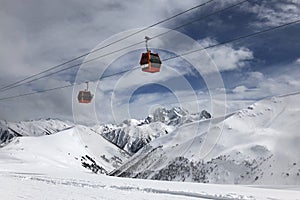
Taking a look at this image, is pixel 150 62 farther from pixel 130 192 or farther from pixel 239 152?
pixel 239 152

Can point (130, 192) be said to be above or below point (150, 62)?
below

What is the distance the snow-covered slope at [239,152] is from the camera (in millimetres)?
43969

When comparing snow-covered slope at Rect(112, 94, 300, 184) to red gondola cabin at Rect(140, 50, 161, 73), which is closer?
red gondola cabin at Rect(140, 50, 161, 73)

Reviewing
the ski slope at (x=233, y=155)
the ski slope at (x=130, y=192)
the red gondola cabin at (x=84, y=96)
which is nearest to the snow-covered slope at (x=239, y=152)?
the ski slope at (x=233, y=155)

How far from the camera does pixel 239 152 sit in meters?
49.8

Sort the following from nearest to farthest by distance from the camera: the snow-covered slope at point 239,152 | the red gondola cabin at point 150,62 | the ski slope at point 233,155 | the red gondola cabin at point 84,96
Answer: the red gondola cabin at point 150,62 < the red gondola cabin at point 84,96 < the ski slope at point 233,155 < the snow-covered slope at point 239,152

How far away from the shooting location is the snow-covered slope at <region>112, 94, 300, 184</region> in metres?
44.0

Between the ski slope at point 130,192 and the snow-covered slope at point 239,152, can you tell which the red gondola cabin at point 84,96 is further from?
the snow-covered slope at point 239,152

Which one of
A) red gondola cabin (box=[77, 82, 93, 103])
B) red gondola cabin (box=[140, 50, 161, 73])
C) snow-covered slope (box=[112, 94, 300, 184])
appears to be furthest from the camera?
snow-covered slope (box=[112, 94, 300, 184])

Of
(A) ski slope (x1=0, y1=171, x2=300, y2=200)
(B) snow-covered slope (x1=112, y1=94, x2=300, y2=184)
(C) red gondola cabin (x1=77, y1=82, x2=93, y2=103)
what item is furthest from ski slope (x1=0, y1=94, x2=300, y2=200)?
Answer: (C) red gondola cabin (x1=77, y1=82, x2=93, y2=103)

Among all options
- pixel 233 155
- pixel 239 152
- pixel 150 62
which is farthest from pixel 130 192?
pixel 239 152

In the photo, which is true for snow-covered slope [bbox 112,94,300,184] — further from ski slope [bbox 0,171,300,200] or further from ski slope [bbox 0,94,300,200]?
ski slope [bbox 0,171,300,200]

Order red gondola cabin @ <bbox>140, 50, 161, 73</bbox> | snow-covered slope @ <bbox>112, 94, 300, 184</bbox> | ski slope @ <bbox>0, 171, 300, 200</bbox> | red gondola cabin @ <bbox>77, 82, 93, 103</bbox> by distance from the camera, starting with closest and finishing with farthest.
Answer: ski slope @ <bbox>0, 171, 300, 200</bbox> → red gondola cabin @ <bbox>140, 50, 161, 73</bbox> → red gondola cabin @ <bbox>77, 82, 93, 103</bbox> → snow-covered slope @ <bbox>112, 94, 300, 184</bbox>

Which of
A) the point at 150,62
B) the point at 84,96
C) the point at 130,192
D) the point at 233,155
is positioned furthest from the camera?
the point at 233,155
